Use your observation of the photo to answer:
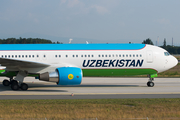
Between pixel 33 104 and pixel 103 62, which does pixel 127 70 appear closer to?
pixel 103 62

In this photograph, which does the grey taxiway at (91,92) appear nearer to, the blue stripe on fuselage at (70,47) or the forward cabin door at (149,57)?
the forward cabin door at (149,57)

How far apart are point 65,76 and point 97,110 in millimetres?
7245

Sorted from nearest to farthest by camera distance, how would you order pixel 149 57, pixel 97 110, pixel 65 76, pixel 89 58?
pixel 97 110
pixel 65 76
pixel 89 58
pixel 149 57

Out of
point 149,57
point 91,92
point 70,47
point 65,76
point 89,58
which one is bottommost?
point 91,92

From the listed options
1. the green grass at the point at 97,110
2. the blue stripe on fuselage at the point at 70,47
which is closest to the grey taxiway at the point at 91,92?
the green grass at the point at 97,110

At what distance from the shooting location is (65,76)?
18.7 meters

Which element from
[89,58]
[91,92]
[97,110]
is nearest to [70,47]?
[89,58]

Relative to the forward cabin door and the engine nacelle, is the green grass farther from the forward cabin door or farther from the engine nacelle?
the forward cabin door

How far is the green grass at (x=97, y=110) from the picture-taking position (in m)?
10.5

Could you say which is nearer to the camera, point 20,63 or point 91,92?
point 91,92

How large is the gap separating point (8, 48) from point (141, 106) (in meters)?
13.6

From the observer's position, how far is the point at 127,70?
2164 centimetres

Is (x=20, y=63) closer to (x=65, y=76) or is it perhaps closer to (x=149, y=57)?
(x=65, y=76)

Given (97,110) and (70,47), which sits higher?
(70,47)
